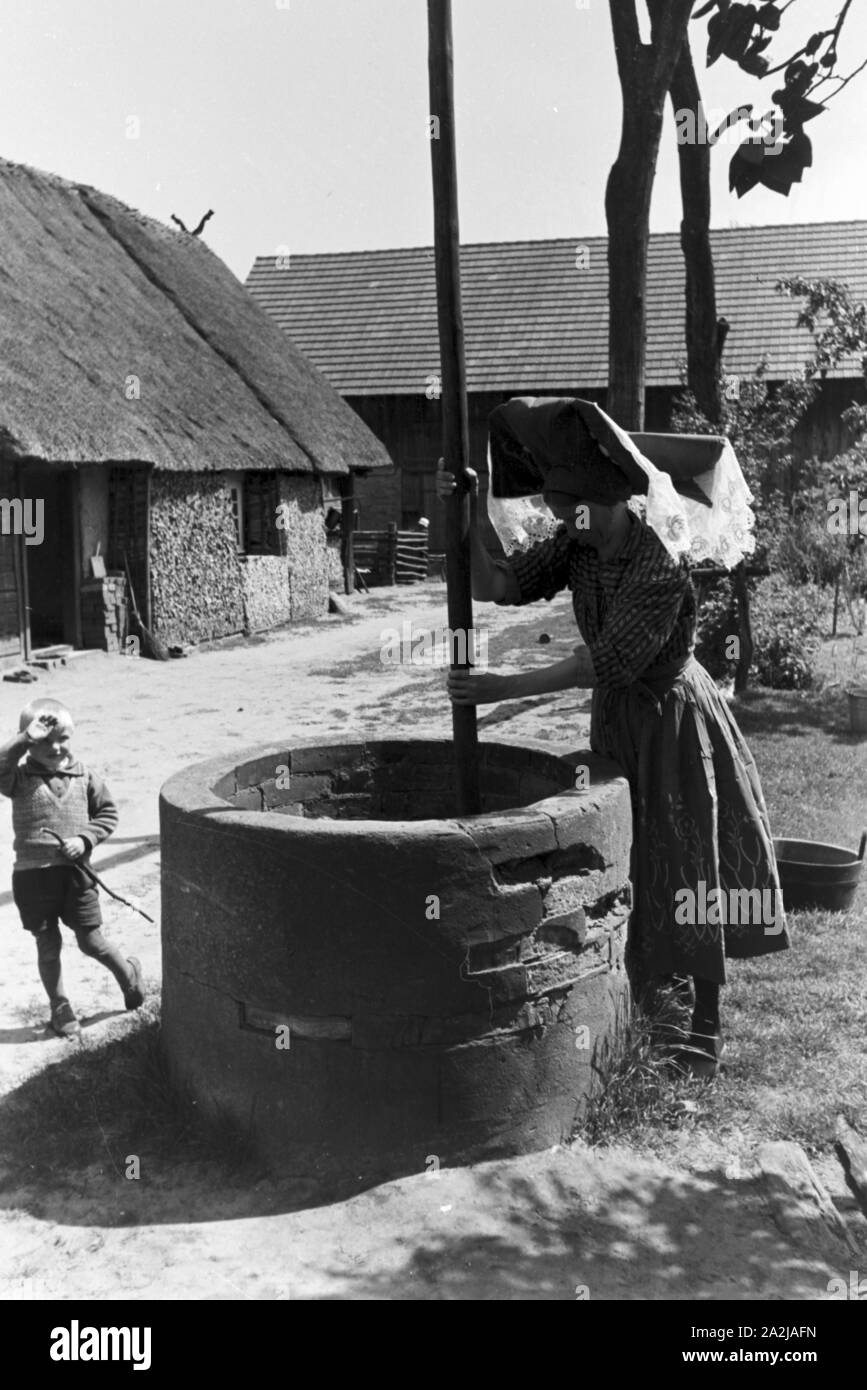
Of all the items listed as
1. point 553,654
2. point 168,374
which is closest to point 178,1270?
point 553,654

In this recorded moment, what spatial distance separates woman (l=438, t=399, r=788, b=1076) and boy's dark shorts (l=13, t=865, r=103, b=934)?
1623 millimetres

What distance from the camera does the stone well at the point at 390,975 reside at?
3.35 meters

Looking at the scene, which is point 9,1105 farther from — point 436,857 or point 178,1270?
point 436,857

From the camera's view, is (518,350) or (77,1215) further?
(518,350)

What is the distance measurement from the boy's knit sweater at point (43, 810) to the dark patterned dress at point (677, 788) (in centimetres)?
165

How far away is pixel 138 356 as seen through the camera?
1449 centimetres

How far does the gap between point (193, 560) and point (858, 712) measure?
313 inches

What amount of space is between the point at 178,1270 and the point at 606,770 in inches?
70.7

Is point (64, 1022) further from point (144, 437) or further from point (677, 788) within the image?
point (144, 437)

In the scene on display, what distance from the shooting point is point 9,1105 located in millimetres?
3812

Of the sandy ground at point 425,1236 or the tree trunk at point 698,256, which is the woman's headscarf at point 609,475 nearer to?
the sandy ground at point 425,1236

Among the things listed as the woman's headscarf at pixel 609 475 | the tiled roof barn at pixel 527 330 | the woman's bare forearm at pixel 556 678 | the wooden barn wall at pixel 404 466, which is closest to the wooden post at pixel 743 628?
the woman's headscarf at pixel 609 475

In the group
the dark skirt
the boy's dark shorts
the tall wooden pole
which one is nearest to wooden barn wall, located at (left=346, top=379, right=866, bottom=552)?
the boy's dark shorts

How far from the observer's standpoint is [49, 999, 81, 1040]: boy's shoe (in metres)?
4.35
